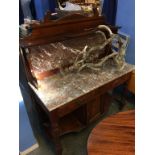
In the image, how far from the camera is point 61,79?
1470mm

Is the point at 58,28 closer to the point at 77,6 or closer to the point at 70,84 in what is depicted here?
the point at 70,84

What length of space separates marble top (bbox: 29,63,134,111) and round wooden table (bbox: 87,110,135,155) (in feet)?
1.26

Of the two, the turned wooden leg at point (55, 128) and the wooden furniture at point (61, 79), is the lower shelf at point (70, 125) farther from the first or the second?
the turned wooden leg at point (55, 128)

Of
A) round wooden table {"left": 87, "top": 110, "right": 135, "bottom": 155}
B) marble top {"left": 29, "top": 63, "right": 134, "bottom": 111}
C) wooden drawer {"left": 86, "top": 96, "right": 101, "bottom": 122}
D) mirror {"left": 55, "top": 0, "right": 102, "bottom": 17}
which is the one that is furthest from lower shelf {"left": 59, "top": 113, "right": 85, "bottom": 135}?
mirror {"left": 55, "top": 0, "right": 102, "bottom": 17}

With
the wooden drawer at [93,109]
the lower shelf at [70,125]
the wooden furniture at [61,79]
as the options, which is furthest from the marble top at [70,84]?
the lower shelf at [70,125]

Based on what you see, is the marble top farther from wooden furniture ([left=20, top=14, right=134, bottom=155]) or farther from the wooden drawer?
the wooden drawer

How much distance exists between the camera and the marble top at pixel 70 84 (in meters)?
1.26

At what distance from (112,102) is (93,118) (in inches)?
17.9

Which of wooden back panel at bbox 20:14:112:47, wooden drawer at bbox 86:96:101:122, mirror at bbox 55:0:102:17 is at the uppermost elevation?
mirror at bbox 55:0:102:17

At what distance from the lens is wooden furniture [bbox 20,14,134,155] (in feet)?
4.14

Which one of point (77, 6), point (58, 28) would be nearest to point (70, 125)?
point (58, 28)

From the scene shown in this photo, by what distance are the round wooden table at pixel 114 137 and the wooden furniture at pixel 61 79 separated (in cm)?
38
